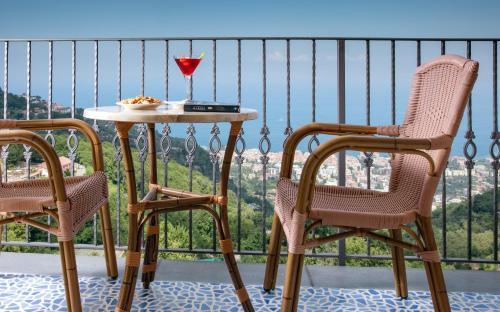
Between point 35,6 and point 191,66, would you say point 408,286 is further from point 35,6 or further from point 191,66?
point 35,6

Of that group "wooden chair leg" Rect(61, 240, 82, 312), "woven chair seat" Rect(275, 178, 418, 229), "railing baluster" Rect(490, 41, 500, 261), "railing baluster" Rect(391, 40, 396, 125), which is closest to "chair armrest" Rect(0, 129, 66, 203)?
"wooden chair leg" Rect(61, 240, 82, 312)

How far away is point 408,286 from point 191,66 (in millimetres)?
1300

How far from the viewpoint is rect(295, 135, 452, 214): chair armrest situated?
5.10 ft

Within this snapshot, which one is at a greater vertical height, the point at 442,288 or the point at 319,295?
the point at 442,288

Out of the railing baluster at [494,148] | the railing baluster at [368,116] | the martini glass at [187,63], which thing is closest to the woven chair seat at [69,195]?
the martini glass at [187,63]

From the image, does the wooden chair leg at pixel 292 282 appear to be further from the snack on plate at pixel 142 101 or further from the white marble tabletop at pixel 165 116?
the snack on plate at pixel 142 101

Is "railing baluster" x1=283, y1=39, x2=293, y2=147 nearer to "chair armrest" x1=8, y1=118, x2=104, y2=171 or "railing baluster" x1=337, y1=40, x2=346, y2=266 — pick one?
"railing baluster" x1=337, y1=40, x2=346, y2=266

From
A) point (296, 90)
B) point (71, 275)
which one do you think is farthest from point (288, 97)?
point (71, 275)

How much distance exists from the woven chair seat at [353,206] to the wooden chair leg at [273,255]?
216mm

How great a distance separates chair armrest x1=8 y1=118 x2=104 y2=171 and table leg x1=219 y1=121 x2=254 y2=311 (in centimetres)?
58

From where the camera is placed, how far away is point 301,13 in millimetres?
10906

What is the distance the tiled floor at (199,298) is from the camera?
2.08 m

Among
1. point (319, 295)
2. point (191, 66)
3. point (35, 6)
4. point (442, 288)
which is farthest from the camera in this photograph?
point (35, 6)

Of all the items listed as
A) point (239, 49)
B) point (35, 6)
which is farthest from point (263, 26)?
point (239, 49)
